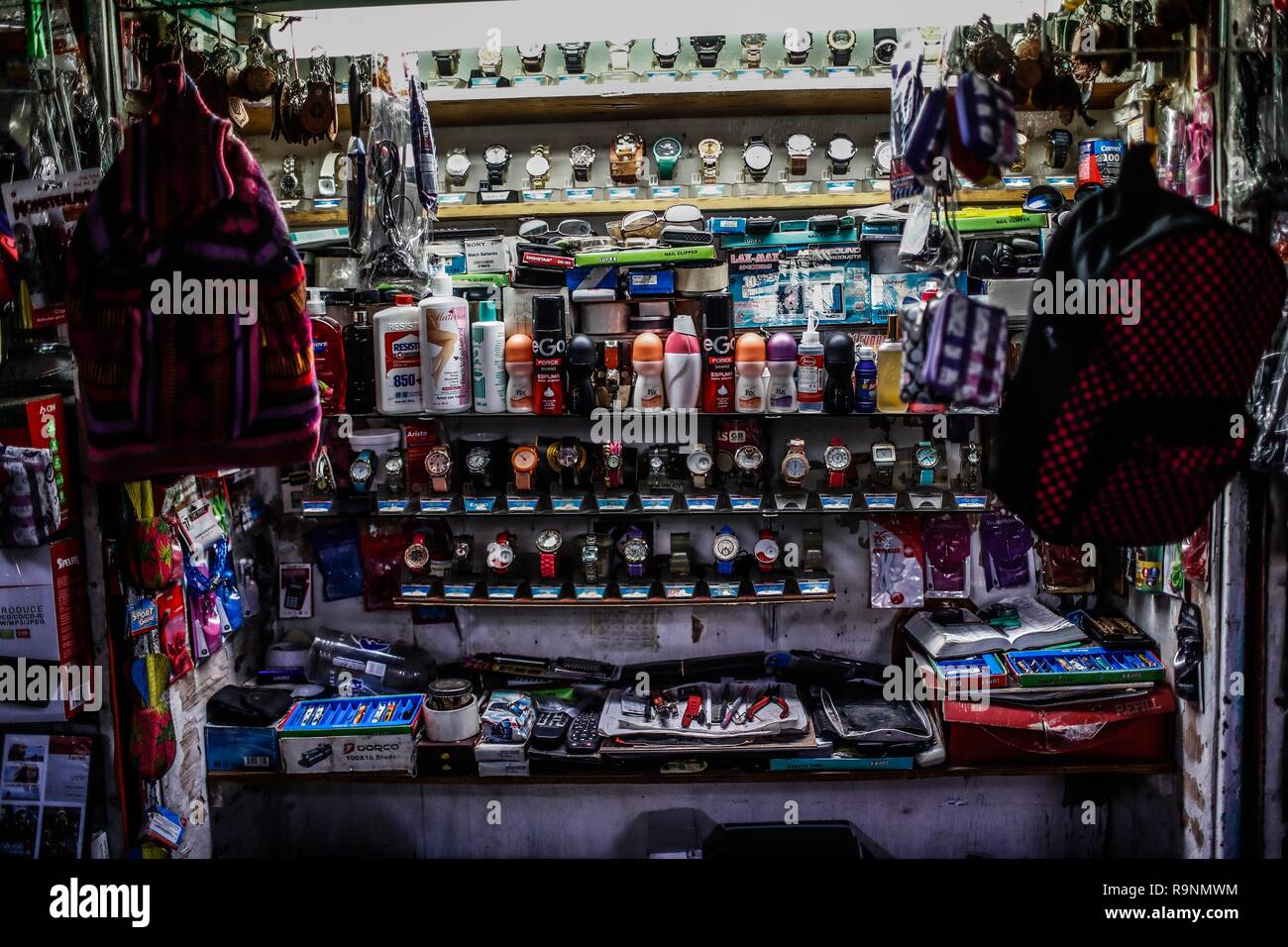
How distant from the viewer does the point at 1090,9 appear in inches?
116

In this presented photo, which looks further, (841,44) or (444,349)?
(841,44)

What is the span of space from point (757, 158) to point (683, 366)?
0.93 m

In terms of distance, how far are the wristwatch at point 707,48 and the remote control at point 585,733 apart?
243 cm

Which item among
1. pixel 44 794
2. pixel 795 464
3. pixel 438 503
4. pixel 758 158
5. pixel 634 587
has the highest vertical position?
pixel 758 158

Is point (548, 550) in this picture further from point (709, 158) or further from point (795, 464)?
point (709, 158)

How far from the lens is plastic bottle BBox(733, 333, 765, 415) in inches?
129

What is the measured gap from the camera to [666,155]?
3.64 meters

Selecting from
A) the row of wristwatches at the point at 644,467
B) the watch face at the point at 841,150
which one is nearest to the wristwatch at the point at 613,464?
the row of wristwatches at the point at 644,467

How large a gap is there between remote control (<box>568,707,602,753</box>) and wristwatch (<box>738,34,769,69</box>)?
8.06ft

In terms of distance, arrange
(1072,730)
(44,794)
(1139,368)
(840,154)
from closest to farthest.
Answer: (1139,368), (44,794), (1072,730), (840,154)

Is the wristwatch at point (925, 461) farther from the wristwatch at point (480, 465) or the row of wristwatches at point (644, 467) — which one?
the wristwatch at point (480, 465)

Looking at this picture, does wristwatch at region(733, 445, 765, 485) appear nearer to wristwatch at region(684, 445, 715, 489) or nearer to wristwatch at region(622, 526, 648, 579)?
wristwatch at region(684, 445, 715, 489)

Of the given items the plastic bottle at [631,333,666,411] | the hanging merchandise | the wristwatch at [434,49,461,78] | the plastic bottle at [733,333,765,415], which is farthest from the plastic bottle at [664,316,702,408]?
the hanging merchandise

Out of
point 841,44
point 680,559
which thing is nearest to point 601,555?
point 680,559
